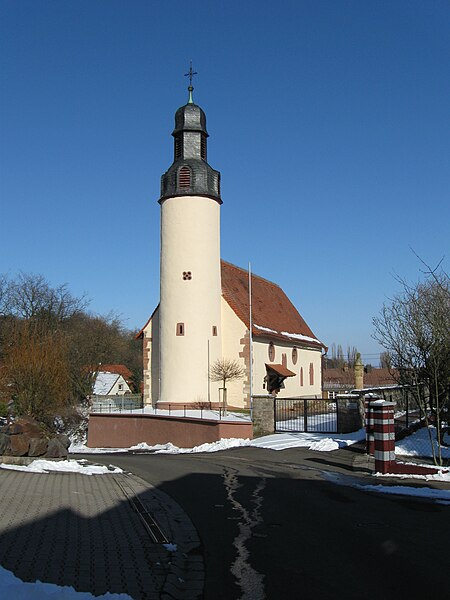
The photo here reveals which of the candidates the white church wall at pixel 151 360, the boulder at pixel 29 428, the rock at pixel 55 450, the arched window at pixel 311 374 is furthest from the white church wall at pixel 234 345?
the boulder at pixel 29 428

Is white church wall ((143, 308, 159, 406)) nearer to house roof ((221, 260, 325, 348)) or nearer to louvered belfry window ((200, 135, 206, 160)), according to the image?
house roof ((221, 260, 325, 348))

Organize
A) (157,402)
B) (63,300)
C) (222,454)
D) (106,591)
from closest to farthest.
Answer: (106,591) → (222,454) → (157,402) → (63,300)

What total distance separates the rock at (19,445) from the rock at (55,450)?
0.77 m

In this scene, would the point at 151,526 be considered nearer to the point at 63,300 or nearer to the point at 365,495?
the point at 365,495

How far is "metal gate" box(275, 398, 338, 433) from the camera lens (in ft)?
79.4

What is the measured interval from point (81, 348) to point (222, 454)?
31468mm

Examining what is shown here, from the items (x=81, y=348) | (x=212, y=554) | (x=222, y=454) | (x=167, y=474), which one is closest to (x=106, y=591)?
(x=212, y=554)

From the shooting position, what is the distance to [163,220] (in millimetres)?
35625

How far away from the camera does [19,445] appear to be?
1442 cm

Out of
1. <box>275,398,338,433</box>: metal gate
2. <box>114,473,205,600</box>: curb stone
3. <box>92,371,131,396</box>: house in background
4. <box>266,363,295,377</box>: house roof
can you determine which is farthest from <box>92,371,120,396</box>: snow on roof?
<box>114,473,205,600</box>: curb stone

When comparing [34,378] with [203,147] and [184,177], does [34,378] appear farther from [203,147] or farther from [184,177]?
[203,147]

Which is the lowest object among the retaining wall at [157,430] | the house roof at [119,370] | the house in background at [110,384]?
the retaining wall at [157,430]

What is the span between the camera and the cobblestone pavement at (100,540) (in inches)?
211

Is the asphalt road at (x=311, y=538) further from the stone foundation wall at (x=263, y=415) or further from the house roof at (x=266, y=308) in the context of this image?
the house roof at (x=266, y=308)
